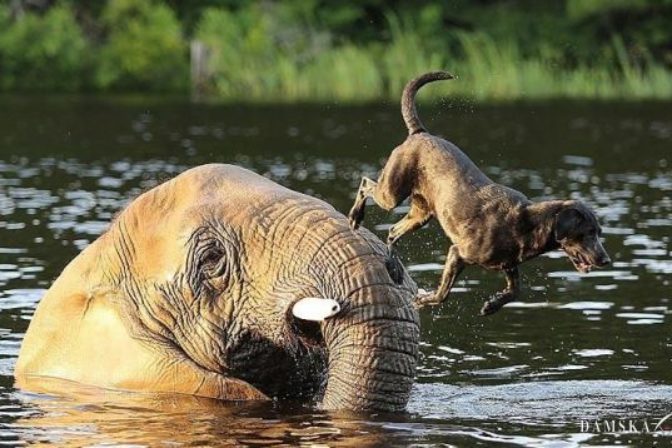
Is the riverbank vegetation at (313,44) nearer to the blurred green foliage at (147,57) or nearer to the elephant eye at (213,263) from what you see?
the blurred green foliage at (147,57)

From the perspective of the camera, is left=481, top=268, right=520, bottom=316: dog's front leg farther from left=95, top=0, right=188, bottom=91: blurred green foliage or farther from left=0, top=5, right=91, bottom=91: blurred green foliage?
left=95, top=0, right=188, bottom=91: blurred green foliage

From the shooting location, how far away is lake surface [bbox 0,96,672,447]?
415 inches

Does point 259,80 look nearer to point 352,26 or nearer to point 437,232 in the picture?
point 352,26

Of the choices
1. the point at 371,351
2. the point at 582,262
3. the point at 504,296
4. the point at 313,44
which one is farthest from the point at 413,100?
the point at 313,44

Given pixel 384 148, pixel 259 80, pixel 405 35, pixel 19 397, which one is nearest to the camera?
pixel 19 397

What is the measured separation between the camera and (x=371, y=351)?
9.90 metres

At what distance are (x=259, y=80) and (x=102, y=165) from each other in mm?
27552

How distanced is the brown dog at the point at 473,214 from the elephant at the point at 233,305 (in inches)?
13.0

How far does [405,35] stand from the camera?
6481 centimetres

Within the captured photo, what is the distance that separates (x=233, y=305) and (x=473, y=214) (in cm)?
147

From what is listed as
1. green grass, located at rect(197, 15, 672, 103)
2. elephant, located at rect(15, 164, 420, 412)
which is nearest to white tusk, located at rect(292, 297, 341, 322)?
elephant, located at rect(15, 164, 420, 412)

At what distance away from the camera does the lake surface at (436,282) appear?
1055 centimetres

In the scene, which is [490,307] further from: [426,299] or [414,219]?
[414,219]

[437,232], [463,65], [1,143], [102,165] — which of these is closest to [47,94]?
[463,65]
